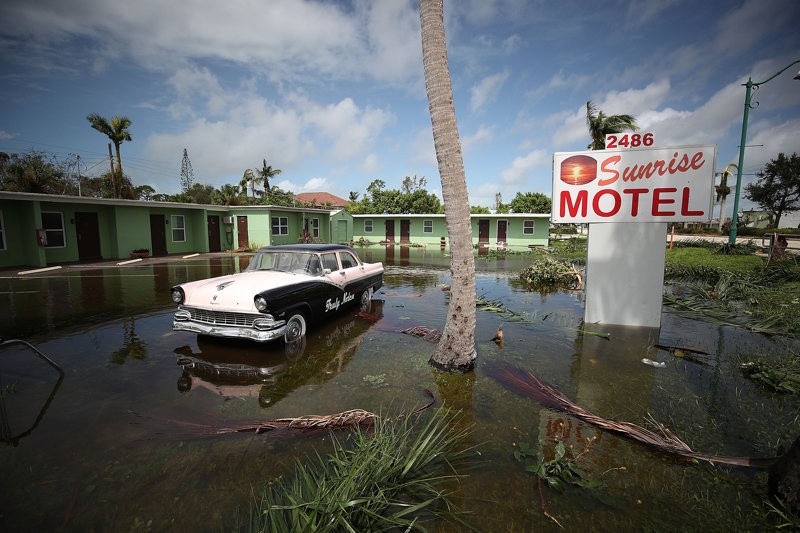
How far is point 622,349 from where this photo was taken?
5773 millimetres

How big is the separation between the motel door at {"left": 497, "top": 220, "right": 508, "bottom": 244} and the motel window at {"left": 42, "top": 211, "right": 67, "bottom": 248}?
2559 centimetres

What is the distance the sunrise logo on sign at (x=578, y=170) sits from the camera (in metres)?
6.61

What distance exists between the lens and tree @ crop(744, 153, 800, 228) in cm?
A: 3966

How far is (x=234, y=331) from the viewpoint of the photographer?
16.6 feet

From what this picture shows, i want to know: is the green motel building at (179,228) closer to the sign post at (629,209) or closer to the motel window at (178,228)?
the motel window at (178,228)

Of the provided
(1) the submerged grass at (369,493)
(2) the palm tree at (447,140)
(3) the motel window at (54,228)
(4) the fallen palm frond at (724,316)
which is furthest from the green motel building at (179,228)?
(4) the fallen palm frond at (724,316)

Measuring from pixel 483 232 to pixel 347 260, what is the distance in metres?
22.3

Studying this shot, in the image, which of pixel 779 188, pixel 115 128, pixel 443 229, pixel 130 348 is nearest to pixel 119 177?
pixel 115 128

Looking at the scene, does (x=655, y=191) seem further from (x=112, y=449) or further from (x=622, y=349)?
(x=112, y=449)

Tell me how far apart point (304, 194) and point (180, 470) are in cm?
8272

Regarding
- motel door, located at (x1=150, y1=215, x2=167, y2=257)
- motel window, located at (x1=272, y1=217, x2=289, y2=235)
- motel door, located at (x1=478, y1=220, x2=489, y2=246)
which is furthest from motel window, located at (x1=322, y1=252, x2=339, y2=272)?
motel door, located at (x1=478, y1=220, x2=489, y2=246)

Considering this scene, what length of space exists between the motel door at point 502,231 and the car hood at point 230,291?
24107 millimetres

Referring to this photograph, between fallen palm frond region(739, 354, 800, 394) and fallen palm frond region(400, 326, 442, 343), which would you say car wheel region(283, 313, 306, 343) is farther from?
fallen palm frond region(739, 354, 800, 394)

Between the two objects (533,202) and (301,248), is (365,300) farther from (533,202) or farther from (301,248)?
(533,202)
